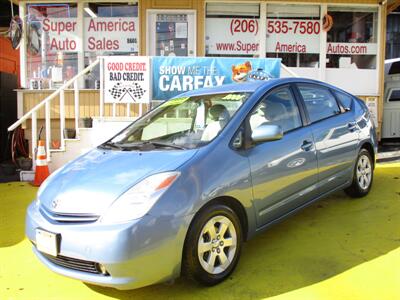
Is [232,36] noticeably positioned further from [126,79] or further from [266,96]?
[266,96]

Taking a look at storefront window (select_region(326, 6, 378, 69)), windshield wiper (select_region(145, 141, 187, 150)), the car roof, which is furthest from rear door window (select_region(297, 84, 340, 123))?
storefront window (select_region(326, 6, 378, 69))

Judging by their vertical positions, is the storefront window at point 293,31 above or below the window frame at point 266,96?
above

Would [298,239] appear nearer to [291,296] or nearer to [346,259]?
[346,259]

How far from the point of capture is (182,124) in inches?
173

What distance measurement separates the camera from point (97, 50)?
30.7ft

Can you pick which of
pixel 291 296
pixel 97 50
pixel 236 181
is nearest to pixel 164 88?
pixel 97 50

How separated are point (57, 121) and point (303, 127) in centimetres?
610

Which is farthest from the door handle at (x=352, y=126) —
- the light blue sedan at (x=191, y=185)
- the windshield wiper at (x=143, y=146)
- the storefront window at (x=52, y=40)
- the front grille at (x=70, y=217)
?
the storefront window at (x=52, y=40)

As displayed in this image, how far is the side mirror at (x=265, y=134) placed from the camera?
12.3 feet

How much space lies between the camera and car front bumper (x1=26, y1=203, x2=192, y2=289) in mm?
2924

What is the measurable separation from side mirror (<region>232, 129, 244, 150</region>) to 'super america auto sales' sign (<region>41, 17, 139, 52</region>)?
241 inches

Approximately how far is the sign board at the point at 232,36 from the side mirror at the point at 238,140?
5.96 metres

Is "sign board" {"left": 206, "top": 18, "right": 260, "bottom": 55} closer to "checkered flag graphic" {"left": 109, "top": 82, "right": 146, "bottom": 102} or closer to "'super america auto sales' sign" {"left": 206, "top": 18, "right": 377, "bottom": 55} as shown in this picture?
"'super america auto sales' sign" {"left": 206, "top": 18, "right": 377, "bottom": 55}

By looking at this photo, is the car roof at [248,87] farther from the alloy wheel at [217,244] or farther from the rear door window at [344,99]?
the alloy wheel at [217,244]
